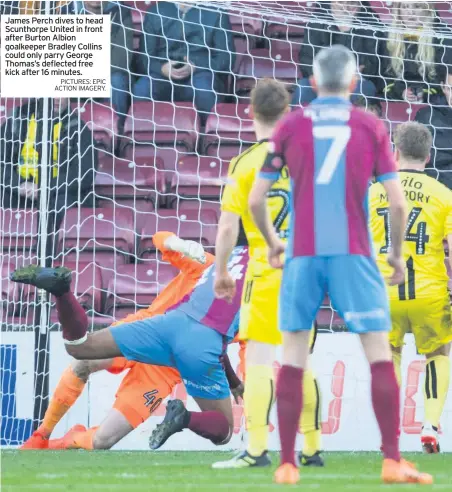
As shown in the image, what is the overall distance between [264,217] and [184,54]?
5.52m

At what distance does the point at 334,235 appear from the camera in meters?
4.23

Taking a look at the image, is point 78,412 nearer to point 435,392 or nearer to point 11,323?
point 11,323

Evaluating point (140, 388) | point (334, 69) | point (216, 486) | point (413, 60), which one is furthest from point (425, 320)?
point (413, 60)

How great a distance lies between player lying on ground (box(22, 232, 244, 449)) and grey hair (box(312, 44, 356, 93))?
2.36 metres

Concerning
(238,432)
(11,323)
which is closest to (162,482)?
(238,432)

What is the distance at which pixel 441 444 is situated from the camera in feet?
24.2

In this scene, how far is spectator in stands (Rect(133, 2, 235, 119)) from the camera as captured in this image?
9664 mm

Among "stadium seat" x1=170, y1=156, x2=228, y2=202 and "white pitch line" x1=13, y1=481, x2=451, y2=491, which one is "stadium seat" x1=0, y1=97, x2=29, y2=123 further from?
"white pitch line" x1=13, y1=481, x2=451, y2=491

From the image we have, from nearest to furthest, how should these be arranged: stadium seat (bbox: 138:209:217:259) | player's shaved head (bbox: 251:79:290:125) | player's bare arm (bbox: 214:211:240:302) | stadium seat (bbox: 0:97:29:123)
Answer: player's bare arm (bbox: 214:211:240:302), player's shaved head (bbox: 251:79:290:125), stadium seat (bbox: 138:209:217:259), stadium seat (bbox: 0:97:29:123)

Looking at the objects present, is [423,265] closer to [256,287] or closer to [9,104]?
[256,287]

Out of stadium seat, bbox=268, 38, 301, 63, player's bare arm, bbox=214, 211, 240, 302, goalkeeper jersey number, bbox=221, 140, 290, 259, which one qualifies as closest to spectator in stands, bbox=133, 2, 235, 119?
stadium seat, bbox=268, 38, 301, 63

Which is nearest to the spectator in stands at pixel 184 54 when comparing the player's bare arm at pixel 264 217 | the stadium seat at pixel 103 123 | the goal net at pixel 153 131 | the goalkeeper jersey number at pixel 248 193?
the goal net at pixel 153 131

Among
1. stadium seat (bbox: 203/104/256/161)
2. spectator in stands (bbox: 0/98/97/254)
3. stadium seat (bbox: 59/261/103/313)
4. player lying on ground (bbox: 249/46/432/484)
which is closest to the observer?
player lying on ground (bbox: 249/46/432/484)

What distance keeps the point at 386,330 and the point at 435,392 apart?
2.42 metres
